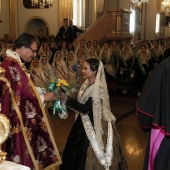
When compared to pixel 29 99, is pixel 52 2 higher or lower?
higher

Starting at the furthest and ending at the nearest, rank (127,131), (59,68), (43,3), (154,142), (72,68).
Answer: (43,3)
(72,68)
(59,68)
(127,131)
(154,142)

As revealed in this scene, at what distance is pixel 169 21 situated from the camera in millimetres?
28109

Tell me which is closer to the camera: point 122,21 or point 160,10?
point 122,21

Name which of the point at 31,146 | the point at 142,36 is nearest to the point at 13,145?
the point at 31,146

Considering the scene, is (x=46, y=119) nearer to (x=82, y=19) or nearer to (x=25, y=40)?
(x=25, y=40)

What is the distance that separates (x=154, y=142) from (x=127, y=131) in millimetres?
3902

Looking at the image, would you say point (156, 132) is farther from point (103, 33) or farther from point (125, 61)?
point (103, 33)

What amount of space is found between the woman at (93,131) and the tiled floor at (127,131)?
603mm

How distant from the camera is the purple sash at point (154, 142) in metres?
2.26

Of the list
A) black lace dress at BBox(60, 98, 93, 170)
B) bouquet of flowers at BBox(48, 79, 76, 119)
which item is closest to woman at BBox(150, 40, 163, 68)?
black lace dress at BBox(60, 98, 93, 170)

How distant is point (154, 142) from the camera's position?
2277 millimetres

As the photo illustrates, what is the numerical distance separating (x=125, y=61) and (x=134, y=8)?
11.9 m

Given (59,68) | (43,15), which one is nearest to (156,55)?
(59,68)

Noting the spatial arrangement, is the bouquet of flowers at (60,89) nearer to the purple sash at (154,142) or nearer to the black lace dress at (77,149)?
the black lace dress at (77,149)
